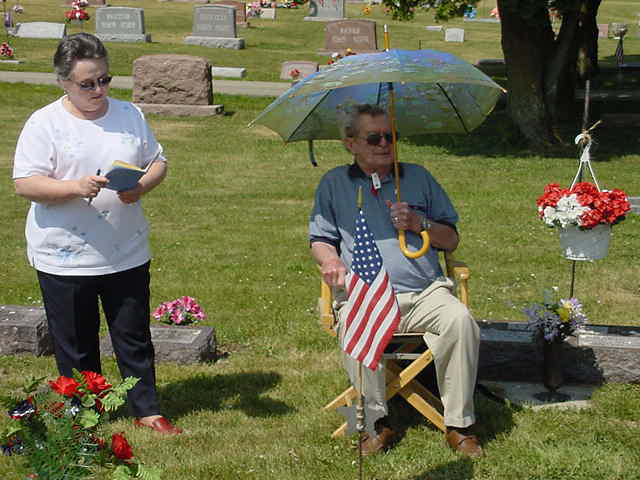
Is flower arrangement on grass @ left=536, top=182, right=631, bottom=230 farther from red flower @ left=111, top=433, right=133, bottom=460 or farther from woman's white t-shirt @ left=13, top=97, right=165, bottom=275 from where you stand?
Result: red flower @ left=111, top=433, right=133, bottom=460

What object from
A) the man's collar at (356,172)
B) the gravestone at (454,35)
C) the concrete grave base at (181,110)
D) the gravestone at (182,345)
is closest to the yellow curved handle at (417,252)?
the man's collar at (356,172)

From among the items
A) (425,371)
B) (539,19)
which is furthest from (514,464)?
(539,19)

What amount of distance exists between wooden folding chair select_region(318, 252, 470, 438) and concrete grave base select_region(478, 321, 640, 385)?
608 millimetres

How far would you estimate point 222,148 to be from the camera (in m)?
15.1

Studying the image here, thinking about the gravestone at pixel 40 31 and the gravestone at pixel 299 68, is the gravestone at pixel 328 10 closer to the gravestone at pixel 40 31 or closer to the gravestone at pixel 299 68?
the gravestone at pixel 40 31

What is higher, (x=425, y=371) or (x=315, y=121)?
(x=315, y=121)

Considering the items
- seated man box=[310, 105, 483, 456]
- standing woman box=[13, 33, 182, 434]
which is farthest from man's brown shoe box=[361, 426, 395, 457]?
standing woman box=[13, 33, 182, 434]

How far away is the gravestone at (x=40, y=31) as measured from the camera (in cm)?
3078

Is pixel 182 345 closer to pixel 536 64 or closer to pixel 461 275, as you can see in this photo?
pixel 461 275

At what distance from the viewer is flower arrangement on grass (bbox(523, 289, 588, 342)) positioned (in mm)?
5203

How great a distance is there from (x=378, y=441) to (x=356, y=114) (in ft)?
5.28

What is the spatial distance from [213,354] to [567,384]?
2159mm

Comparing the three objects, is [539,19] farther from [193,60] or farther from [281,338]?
[281,338]

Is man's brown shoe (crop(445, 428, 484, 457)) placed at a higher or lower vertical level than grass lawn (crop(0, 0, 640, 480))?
higher
